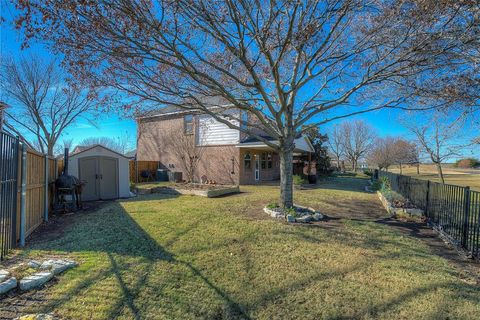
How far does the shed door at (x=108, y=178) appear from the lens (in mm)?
11188

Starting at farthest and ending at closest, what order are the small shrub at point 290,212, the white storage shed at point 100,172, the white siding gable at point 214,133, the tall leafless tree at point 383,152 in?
1. the tall leafless tree at point 383,152
2. the white siding gable at point 214,133
3. the white storage shed at point 100,172
4. the small shrub at point 290,212

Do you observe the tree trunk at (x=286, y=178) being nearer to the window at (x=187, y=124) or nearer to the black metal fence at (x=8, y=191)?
the black metal fence at (x=8, y=191)

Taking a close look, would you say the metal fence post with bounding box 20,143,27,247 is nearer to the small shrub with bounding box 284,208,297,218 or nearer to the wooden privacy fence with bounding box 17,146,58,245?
the wooden privacy fence with bounding box 17,146,58,245

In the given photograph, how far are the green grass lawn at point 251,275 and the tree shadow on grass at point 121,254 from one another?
0.02 metres

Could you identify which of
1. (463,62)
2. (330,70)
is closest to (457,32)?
(463,62)

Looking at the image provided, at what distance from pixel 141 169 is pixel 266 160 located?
982 centimetres

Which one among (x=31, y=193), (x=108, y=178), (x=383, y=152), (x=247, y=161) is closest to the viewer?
(x=31, y=193)

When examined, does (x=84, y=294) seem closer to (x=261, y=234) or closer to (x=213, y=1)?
(x=261, y=234)

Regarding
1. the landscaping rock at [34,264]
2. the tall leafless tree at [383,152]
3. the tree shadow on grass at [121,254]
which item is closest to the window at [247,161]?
the tree shadow on grass at [121,254]

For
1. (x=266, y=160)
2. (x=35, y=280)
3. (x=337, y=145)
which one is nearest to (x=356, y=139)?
(x=337, y=145)

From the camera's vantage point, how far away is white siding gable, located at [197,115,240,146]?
1727 cm

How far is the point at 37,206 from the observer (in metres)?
6.54

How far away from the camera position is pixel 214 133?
17.9 m

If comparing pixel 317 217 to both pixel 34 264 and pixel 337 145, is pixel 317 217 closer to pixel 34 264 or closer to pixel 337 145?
pixel 34 264
